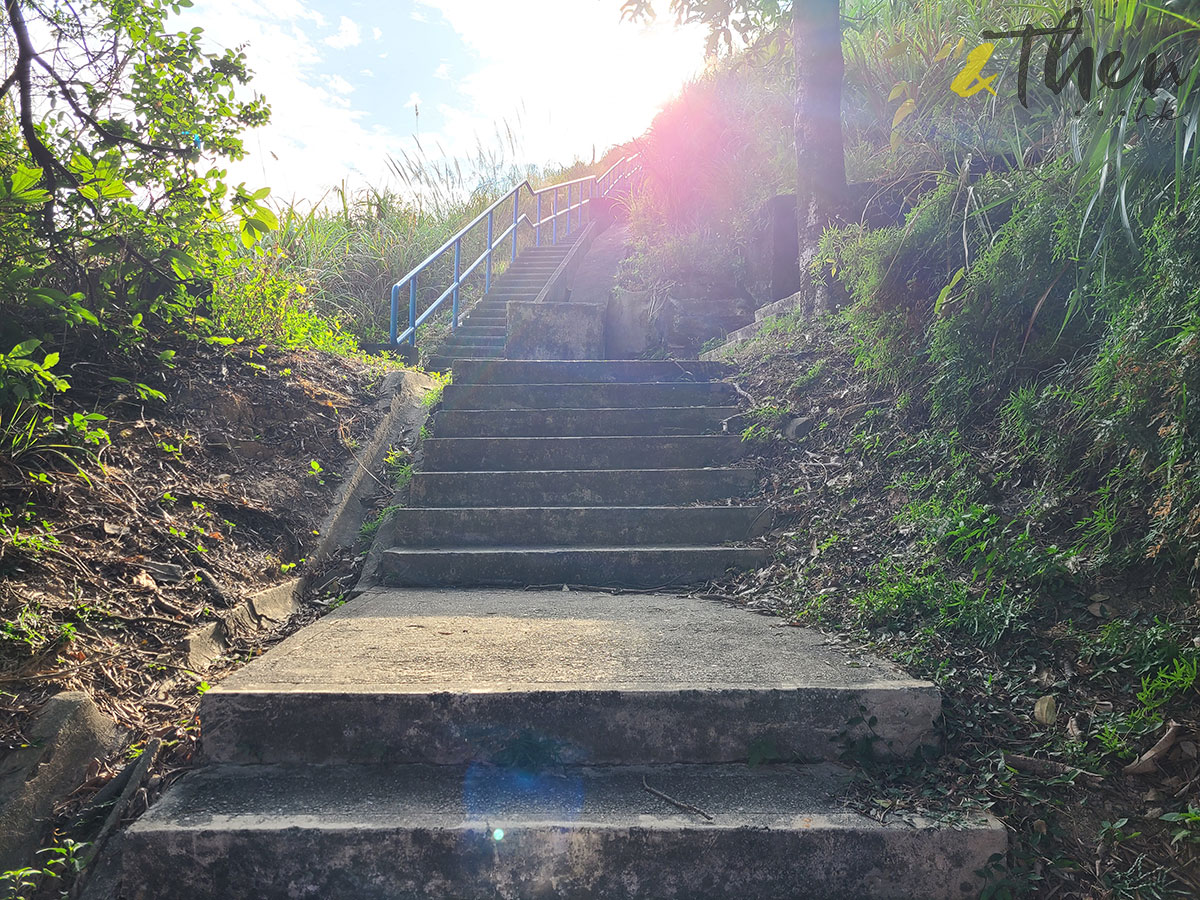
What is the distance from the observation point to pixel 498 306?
10.2m

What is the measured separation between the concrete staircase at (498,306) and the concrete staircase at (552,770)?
5820mm

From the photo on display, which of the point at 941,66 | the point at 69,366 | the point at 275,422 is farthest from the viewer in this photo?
the point at 941,66

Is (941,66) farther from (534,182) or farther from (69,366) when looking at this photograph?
(534,182)

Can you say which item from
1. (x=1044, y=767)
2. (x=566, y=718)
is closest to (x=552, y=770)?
(x=566, y=718)

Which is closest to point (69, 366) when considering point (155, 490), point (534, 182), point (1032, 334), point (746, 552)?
point (155, 490)

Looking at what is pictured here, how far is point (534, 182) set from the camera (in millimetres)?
16312

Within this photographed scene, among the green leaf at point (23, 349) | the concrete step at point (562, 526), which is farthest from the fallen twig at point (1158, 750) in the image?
the green leaf at point (23, 349)

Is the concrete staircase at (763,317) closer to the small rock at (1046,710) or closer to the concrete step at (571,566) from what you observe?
the concrete step at (571,566)

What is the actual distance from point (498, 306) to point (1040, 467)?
27.7 ft

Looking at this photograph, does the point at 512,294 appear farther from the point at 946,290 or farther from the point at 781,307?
the point at 946,290

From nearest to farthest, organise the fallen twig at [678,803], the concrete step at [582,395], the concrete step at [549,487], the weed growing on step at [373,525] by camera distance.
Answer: the fallen twig at [678,803] < the weed growing on step at [373,525] < the concrete step at [549,487] < the concrete step at [582,395]

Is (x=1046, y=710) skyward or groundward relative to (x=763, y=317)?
groundward

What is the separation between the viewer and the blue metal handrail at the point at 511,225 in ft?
26.2

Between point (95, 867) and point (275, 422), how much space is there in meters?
2.55
